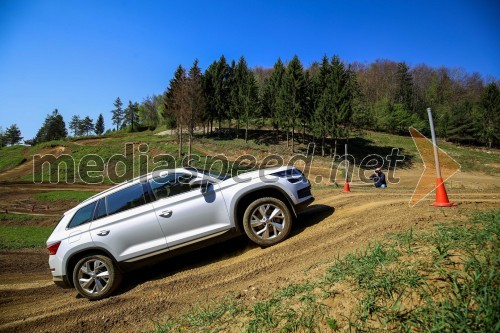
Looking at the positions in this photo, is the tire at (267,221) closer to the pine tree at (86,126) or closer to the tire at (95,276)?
the tire at (95,276)

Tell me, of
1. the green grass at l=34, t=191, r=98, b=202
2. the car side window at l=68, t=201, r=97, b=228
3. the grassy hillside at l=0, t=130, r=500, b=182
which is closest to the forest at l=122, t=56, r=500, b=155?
the grassy hillside at l=0, t=130, r=500, b=182

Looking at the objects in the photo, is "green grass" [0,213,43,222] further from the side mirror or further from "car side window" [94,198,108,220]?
the side mirror

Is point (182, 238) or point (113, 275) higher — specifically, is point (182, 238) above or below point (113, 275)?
above

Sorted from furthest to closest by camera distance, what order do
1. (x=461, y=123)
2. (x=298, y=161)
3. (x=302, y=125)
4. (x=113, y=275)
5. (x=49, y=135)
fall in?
(x=49, y=135) < (x=461, y=123) < (x=302, y=125) < (x=298, y=161) < (x=113, y=275)

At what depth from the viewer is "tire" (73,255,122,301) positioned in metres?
5.14

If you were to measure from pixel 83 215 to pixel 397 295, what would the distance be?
5.66m

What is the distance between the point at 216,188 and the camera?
533 centimetres

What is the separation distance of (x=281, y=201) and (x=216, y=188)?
4.45 feet

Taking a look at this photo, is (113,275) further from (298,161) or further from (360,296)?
(298,161)

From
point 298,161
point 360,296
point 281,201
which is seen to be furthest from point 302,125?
point 360,296

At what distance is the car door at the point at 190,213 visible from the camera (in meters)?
5.14

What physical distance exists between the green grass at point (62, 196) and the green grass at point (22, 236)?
6.71 meters

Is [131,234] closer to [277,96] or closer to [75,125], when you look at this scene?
[277,96]

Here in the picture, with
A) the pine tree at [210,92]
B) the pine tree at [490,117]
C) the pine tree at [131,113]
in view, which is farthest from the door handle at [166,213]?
the pine tree at [131,113]
